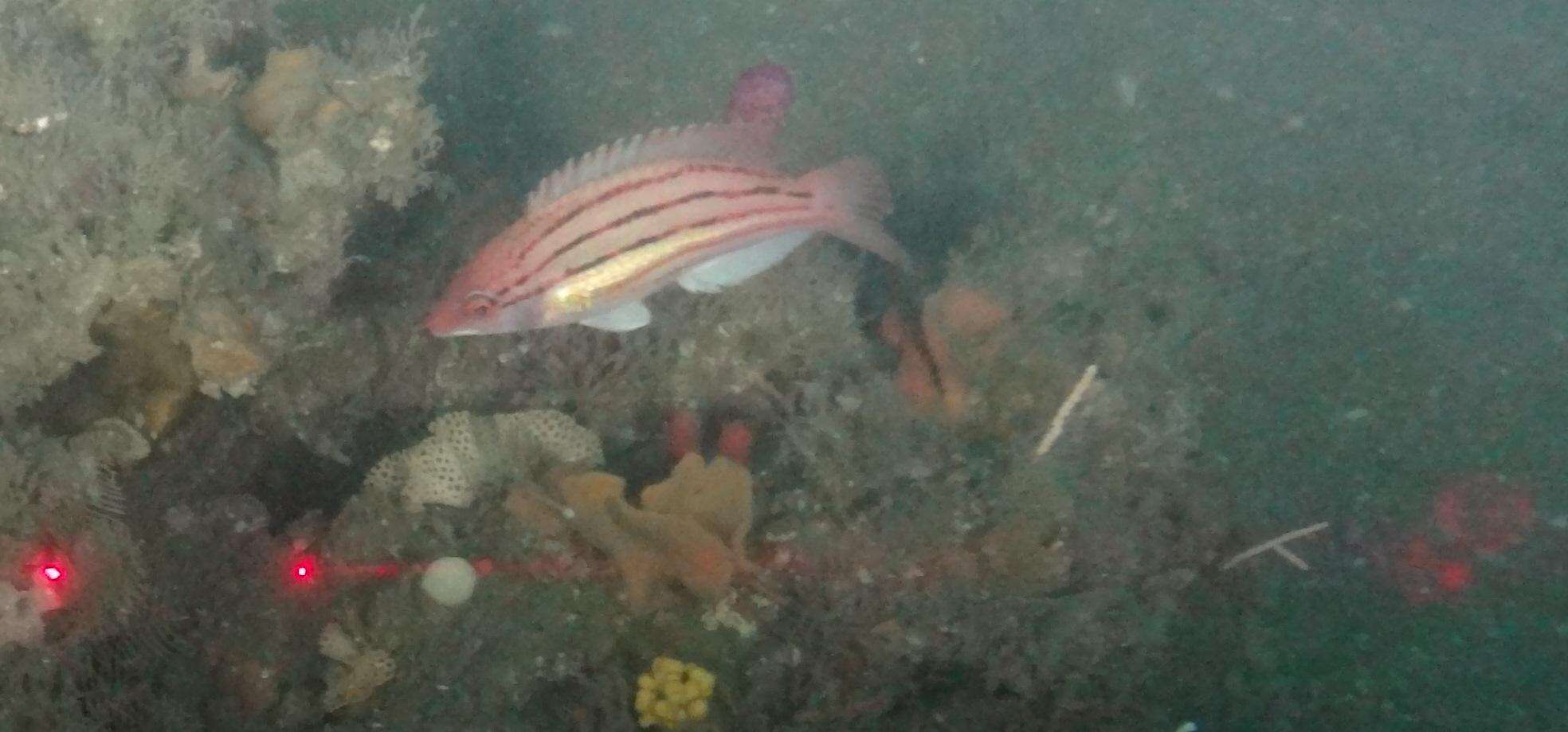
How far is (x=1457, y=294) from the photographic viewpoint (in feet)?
20.1

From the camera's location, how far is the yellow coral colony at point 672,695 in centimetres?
347

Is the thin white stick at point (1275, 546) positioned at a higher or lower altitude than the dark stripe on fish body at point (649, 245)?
lower

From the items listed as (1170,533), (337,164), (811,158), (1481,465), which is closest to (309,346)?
(337,164)

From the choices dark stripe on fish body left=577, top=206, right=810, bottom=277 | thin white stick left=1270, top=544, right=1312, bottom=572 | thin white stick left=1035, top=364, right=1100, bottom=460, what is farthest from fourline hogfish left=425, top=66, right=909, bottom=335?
thin white stick left=1270, top=544, right=1312, bottom=572

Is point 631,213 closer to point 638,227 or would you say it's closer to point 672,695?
point 638,227

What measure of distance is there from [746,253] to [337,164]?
1.70 meters

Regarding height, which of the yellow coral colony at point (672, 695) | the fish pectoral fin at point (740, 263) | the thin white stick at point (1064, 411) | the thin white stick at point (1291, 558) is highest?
the fish pectoral fin at point (740, 263)

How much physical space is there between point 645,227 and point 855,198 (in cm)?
83

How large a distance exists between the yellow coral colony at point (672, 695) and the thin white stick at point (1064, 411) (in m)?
1.71

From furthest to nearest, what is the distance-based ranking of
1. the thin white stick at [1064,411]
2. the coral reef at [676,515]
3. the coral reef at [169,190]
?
the thin white stick at [1064,411] < the coral reef at [676,515] < the coral reef at [169,190]

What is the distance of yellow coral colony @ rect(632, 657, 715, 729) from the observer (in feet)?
11.4

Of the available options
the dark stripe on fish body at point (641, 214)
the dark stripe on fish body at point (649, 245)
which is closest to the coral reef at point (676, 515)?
the dark stripe on fish body at point (649, 245)

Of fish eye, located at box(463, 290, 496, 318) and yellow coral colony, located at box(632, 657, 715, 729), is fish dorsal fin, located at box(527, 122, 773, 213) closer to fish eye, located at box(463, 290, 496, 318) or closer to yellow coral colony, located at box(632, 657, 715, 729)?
fish eye, located at box(463, 290, 496, 318)

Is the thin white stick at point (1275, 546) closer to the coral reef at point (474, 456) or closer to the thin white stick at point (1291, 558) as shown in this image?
the thin white stick at point (1291, 558)
